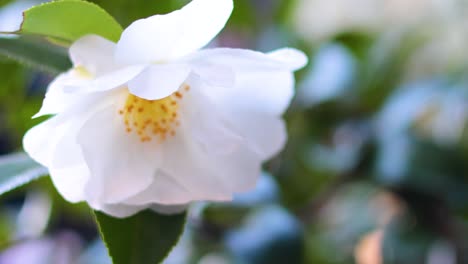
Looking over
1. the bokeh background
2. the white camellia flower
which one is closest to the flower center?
the white camellia flower

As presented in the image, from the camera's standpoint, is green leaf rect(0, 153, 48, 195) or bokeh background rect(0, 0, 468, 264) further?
bokeh background rect(0, 0, 468, 264)

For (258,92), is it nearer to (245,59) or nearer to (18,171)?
(245,59)

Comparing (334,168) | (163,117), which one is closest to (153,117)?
(163,117)

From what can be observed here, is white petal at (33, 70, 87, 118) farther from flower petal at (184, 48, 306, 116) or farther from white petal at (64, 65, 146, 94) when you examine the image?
flower petal at (184, 48, 306, 116)

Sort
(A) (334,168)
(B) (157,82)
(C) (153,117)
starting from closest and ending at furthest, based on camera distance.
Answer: (B) (157,82) → (C) (153,117) → (A) (334,168)

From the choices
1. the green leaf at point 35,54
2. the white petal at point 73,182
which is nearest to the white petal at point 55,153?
the white petal at point 73,182

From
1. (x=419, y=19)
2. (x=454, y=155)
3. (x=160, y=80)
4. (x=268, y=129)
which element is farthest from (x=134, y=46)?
(x=419, y=19)
